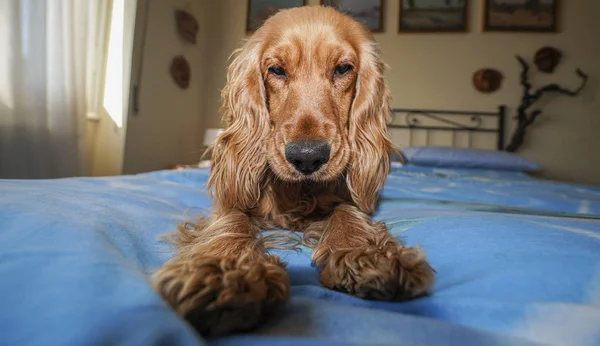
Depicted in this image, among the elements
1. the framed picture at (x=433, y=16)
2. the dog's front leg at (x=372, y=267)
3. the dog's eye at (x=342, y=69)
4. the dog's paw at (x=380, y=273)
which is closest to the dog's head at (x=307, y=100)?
the dog's eye at (x=342, y=69)

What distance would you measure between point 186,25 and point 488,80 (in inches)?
130

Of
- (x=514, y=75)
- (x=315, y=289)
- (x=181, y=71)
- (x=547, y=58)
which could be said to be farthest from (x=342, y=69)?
(x=547, y=58)

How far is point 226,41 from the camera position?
190 inches

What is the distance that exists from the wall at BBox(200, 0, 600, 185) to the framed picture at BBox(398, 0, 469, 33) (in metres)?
0.07

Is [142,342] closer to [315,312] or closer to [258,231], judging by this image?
[315,312]

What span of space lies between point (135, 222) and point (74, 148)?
2109 mm

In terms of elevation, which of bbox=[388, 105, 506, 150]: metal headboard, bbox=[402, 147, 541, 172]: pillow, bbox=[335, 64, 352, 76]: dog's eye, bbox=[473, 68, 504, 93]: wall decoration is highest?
bbox=[473, 68, 504, 93]: wall decoration

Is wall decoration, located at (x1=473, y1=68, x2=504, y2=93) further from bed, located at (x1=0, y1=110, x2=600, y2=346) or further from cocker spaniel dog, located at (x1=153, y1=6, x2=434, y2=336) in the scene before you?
bed, located at (x1=0, y1=110, x2=600, y2=346)

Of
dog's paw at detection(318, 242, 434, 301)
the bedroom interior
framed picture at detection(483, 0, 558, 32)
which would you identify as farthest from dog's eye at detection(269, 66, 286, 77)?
framed picture at detection(483, 0, 558, 32)

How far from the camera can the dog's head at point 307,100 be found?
1.24 meters

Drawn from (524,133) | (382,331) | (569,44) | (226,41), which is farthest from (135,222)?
(569,44)

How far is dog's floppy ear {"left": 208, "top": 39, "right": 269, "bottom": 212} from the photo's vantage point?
4.32 feet

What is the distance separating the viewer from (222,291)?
564 millimetres

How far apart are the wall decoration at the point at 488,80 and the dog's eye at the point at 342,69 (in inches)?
147
